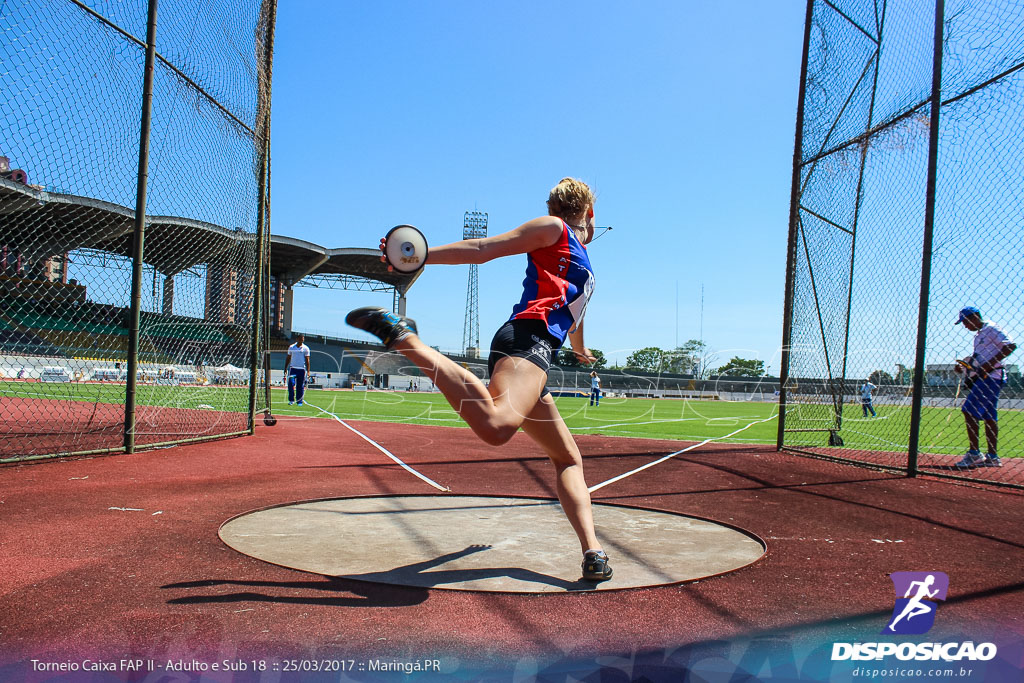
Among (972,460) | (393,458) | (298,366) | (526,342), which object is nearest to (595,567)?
(526,342)

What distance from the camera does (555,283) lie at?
329cm

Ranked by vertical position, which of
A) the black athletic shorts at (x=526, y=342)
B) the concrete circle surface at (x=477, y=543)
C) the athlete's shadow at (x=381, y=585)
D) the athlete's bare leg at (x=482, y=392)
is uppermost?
the black athletic shorts at (x=526, y=342)

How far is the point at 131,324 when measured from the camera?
6730 mm

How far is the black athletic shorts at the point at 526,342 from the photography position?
3.16 m

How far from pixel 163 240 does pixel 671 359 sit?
59.7m

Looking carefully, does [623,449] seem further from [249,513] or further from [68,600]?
[68,600]

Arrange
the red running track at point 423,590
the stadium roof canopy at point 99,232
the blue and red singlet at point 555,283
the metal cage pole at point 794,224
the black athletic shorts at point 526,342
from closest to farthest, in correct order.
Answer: the red running track at point 423,590 < the black athletic shorts at point 526,342 < the blue and red singlet at point 555,283 < the stadium roof canopy at point 99,232 < the metal cage pole at point 794,224

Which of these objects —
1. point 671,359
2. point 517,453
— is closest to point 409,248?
point 517,453

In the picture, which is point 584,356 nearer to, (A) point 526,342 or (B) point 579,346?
(B) point 579,346

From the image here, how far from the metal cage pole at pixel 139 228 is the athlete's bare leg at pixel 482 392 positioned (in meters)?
5.12

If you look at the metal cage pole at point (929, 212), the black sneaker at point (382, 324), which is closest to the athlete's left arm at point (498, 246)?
the black sneaker at point (382, 324)

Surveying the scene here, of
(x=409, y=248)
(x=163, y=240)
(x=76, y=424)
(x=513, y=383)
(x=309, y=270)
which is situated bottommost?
(x=76, y=424)

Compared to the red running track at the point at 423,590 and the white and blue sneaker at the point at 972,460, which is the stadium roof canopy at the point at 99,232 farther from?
the white and blue sneaker at the point at 972,460

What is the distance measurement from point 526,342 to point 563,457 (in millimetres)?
702
